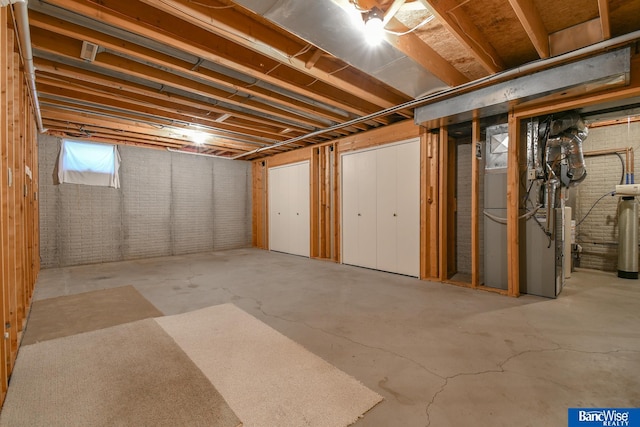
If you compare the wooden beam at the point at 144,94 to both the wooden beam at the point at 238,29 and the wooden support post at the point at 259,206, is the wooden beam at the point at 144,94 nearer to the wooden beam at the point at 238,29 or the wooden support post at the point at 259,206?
the wooden beam at the point at 238,29

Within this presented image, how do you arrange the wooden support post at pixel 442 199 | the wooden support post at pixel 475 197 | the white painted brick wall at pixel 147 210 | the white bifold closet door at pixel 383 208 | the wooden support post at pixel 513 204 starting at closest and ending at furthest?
1. the wooden support post at pixel 513 204
2. the wooden support post at pixel 475 197
3. the wooden support post at pixel 442 199
4. the white bifold closet door at pixel 383 208
5. the white painted brick wall at pixel 147 210

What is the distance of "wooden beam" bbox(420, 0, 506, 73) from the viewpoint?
2.04 metres

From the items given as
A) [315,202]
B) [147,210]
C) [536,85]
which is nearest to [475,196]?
[536,85]

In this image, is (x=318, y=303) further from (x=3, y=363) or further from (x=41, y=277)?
(x=41, y=277)

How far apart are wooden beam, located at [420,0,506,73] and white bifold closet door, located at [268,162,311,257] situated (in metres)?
4.05

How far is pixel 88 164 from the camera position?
18.4 ft

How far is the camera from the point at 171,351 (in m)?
2.09

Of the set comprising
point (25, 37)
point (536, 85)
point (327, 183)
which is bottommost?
point (327, 183)

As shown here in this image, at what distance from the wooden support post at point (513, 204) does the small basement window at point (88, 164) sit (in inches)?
277

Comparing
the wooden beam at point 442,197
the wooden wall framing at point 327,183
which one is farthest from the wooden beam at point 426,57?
the wooden wall framing at point 327,183

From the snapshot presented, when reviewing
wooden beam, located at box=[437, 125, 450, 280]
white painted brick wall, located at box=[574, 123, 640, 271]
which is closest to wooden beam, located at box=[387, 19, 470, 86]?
wooden beam, located at box=[437, 125, 450, 280]

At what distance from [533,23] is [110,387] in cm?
388

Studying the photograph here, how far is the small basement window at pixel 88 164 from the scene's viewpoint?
537 centimetres

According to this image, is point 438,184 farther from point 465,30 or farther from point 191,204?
point 191,204
